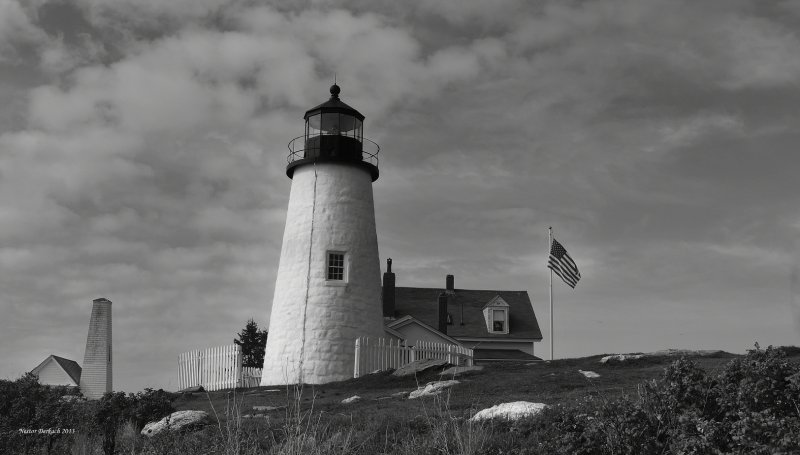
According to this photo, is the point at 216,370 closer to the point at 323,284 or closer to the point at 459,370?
the point at 323,284

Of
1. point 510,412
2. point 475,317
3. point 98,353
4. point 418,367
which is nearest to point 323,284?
point 418,367

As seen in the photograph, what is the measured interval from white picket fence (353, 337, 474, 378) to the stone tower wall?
1.22 ft

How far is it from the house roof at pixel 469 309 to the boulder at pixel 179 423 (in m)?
29.3

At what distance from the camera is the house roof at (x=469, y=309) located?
46594 mm

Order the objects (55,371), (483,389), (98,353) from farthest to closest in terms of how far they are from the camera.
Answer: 1. (55,371)
2. (98,353)
3. (483,389)

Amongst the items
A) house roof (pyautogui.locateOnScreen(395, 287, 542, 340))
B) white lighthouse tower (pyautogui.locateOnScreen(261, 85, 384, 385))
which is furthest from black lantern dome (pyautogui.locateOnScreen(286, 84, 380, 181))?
house roof (pyautogui.locateOnScreen(395, 287, 542, 340))

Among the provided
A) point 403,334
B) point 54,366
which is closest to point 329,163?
point 403,334

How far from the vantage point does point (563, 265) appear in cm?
3538

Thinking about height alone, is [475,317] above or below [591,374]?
above

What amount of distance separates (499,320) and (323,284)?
63.9 feet

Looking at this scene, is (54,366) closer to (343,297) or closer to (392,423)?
(343,297)

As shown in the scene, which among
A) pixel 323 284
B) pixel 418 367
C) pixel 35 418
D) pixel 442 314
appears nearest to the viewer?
pixel 35 418

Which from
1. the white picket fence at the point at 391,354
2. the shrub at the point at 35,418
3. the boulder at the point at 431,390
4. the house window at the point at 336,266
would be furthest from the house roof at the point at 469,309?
the shrub at the point at 35,418

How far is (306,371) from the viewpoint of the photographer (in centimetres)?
2928
